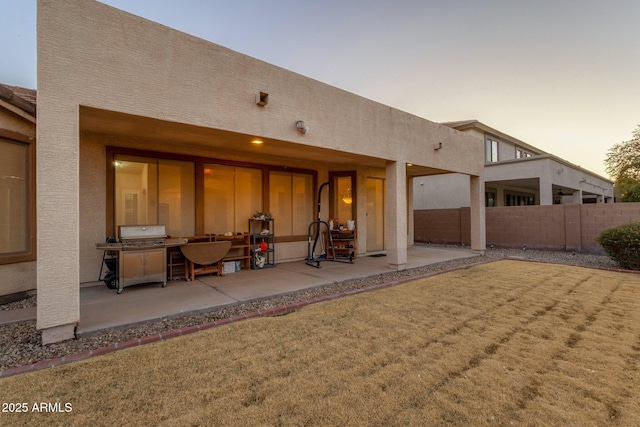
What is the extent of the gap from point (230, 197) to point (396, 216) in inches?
165

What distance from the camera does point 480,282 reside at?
20.2ft

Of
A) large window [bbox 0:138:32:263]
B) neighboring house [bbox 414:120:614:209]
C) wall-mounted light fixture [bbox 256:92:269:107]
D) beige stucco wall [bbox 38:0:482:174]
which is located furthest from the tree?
large window [bbox 0:138:32:263]

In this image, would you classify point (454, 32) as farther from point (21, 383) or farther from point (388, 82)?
point (21, 383)

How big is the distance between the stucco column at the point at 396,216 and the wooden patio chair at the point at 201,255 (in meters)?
3.90

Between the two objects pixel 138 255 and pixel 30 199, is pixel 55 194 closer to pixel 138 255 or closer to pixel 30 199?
pixel 138 255

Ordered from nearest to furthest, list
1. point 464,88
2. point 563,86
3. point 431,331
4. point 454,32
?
point 431,331 < point 454,32 < point 563,86 < point 464,88

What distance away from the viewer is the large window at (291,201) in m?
8.08

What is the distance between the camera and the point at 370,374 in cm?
254

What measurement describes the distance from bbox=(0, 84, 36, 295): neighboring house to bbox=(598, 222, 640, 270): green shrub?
1327 centimetres

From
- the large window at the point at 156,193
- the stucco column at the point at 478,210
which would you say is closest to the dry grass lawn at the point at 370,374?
the large window at the point at 156,193

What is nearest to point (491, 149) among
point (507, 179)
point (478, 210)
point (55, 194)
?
point (507, 179)

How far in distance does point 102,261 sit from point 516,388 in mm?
6651

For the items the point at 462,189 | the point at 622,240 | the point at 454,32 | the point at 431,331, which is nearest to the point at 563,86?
the point at 454,32

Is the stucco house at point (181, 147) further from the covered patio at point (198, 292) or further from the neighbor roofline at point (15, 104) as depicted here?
the covered patio at point (198, 292)
